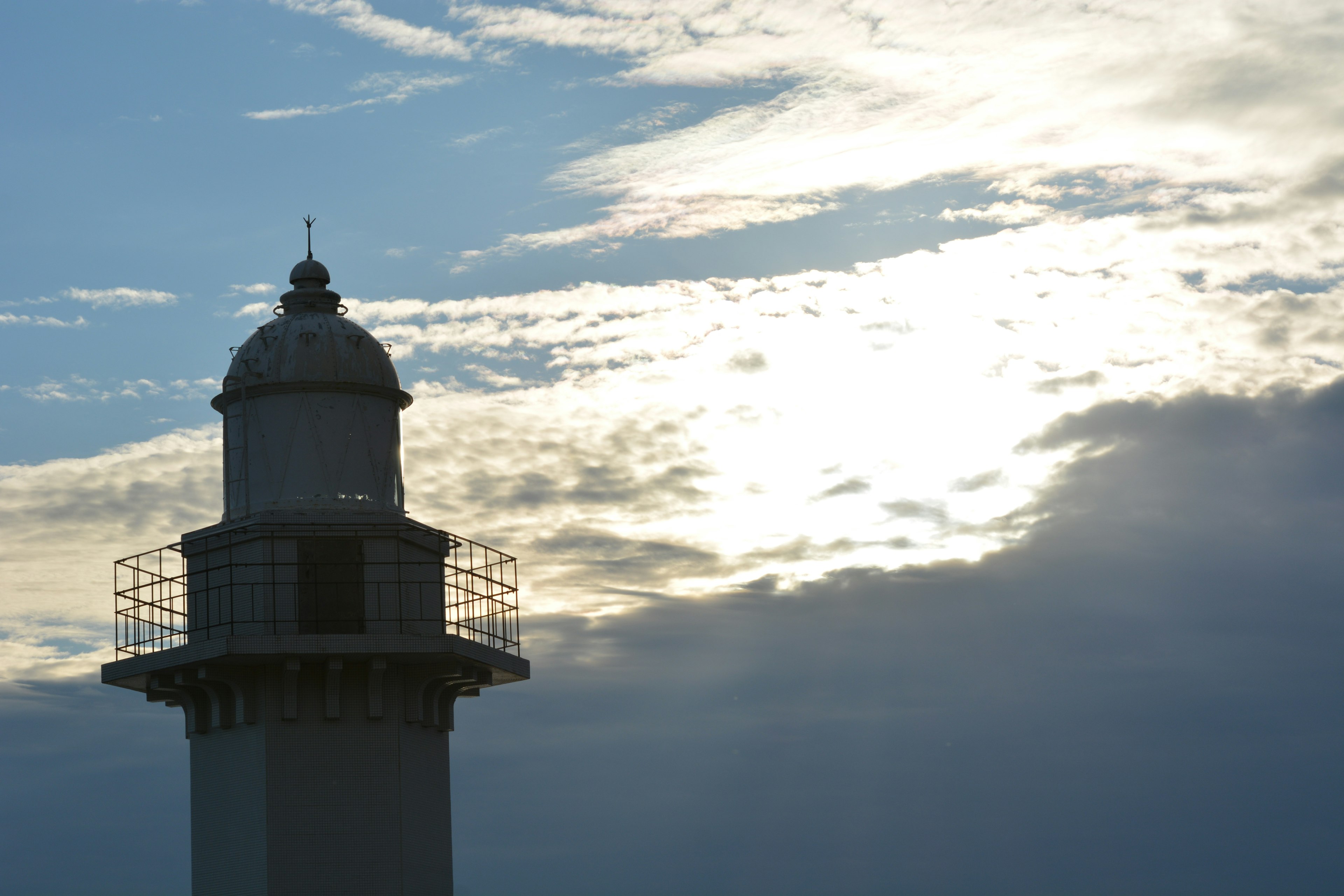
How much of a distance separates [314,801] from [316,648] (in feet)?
8.69

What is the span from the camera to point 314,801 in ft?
83.6

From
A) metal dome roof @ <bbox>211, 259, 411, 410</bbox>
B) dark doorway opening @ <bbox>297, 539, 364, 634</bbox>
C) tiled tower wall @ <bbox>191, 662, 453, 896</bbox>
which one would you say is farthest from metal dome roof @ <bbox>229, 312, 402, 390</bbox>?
tiled tower wall @ <bbox>191, 662, 453, 896</bbox>

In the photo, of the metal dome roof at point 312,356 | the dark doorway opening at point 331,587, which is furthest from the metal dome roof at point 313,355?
the dark doorway opening at point 331,587

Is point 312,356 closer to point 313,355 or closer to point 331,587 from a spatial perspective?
point 313,355

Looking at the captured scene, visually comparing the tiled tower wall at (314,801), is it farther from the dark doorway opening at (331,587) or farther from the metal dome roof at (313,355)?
the metal dome roof at (313,355)

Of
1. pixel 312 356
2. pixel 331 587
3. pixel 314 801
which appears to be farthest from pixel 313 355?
pixel 314 801

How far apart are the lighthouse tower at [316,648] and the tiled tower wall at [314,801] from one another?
0.03m

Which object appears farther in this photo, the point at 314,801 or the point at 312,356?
the point at 312,356

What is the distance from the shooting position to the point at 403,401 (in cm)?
2862

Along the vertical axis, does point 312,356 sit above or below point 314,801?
above

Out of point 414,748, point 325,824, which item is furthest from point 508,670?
point 325,824

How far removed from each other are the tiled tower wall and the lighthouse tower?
0.03 m

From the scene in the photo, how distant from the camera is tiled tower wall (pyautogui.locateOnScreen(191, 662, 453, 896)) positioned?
25.2 m

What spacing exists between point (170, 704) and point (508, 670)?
6230 mm
